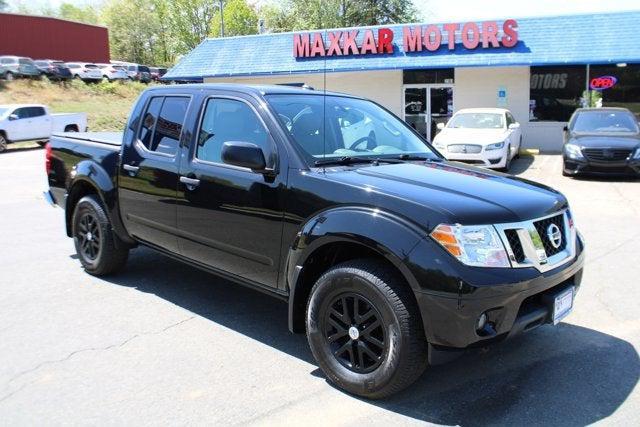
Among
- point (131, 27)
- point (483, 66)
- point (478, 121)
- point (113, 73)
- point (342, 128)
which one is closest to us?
point (342, 128)

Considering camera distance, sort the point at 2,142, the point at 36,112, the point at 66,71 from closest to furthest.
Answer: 1. the point at 2,142
2. the point at 36,112
3. the point at 66,71

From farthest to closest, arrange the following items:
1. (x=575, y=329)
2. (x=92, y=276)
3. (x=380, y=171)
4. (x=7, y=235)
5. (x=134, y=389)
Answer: (x=7, y=235), (x=92, y=276), (x=575, y=329), (x=380, y=171), (x=134, y=389)

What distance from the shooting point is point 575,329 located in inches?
181

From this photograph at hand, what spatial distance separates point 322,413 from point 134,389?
121 cm

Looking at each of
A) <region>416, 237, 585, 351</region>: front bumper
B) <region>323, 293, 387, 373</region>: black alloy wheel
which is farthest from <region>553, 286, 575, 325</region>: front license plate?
<region>323, 293, 387, 373</region>: black alloy wheel

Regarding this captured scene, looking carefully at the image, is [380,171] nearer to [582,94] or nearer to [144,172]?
[144,172]

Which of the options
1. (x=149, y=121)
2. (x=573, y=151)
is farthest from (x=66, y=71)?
(x=149, y=121)

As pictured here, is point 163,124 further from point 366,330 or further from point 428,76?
point 428,76

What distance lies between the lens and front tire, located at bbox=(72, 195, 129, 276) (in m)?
5.73

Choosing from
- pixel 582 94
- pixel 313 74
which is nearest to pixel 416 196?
pixel 582 94

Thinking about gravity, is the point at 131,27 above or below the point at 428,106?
above

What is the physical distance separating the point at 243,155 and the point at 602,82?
64.4 ft

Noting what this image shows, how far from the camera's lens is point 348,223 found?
11.5ft

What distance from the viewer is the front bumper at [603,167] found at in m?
12.9
